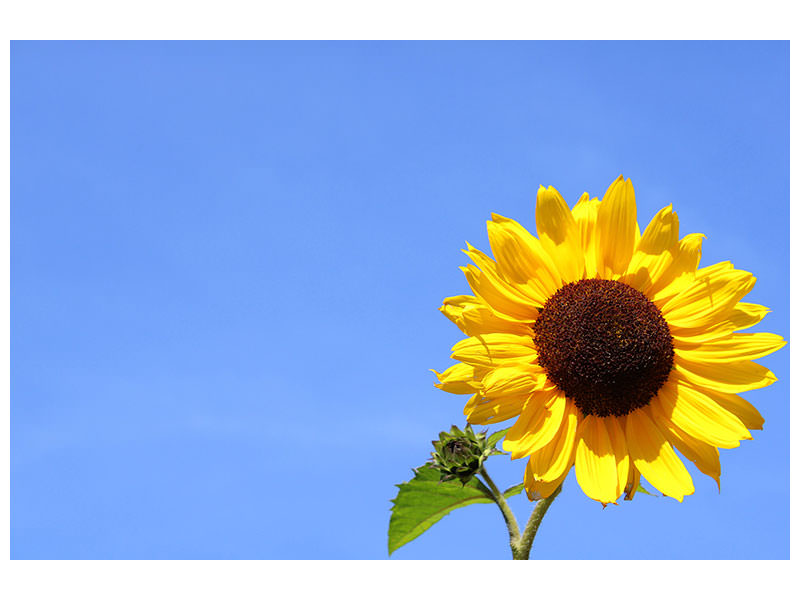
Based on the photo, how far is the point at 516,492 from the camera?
3852 mm

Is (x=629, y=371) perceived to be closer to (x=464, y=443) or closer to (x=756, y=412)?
(x=756, y=412)

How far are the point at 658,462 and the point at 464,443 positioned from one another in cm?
86

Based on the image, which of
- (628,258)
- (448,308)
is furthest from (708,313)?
(448,308)

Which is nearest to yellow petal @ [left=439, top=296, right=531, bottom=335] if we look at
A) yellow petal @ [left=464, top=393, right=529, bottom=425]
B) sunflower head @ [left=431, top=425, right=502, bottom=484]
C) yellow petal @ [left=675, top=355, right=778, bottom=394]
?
yellow petal @ [left=464, top=393, right=529, bottom=425]

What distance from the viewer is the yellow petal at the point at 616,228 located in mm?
3518

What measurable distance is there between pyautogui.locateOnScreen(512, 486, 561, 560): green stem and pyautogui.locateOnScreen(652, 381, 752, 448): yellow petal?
647 millimetres

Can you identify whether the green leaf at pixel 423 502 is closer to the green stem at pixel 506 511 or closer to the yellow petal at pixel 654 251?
the green stem at pixel 506 511

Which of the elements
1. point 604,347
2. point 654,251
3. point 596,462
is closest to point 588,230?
point 654,251

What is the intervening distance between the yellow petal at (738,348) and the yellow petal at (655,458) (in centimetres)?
36

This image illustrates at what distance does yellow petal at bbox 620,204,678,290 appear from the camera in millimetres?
3506

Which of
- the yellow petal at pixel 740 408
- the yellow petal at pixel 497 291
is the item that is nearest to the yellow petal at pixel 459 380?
the yellow petal at pixel 497 291

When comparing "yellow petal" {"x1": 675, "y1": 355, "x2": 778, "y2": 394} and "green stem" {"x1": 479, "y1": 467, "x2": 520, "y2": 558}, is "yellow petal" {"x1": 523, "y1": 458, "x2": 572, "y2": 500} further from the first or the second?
"yellow petal" {"x1": 675, "y1": 355, "x2": 778, "y2": 394}

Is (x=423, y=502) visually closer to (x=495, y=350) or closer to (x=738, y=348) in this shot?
(x=495, y=350)

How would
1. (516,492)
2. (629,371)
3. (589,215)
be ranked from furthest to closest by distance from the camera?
(516,492) → (589,215) → (629,371)
